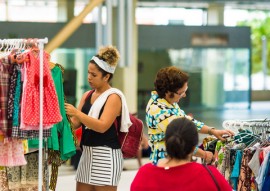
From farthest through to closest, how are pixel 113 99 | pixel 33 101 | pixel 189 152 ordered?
pixel 113 99
pixel 33 101
pixel 189 152

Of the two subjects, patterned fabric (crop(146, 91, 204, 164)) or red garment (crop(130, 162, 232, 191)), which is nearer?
red garment (crop(130, 162, 232, 191))

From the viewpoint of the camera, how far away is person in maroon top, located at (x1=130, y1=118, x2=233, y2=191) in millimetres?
3297

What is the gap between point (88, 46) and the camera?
14.2 metres

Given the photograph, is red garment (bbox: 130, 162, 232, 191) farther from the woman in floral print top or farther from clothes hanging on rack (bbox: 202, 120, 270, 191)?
clothes hanging on rack (bbox: 202, 120, 270, 191)

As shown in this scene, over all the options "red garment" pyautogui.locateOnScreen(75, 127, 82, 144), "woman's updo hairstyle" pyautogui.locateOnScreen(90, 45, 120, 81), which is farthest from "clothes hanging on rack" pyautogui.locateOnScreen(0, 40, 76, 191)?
"red garment" pyautogui.locateOnScreen(75, 127, 82, 144)

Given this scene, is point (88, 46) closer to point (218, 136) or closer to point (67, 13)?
point (67, 13)

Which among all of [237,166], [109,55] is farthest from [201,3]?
[109,55]

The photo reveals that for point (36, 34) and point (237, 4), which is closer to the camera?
point (36, 34)

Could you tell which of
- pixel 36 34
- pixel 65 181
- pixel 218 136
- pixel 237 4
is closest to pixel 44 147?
pixel 218 136

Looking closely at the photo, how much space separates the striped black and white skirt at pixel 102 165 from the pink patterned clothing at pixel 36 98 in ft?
1.66

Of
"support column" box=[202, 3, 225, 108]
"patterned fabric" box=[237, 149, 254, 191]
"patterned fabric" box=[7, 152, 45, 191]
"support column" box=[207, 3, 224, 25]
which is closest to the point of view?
"patterned fabric" box=[7, 152, 45, 191]

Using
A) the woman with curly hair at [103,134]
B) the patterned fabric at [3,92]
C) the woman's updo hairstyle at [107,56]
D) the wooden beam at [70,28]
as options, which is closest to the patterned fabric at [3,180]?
Answer: the patterned fabric at [3,92]

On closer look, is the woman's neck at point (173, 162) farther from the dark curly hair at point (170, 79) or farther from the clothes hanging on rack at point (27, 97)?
the clothes hanging on rack at point (27, 97)

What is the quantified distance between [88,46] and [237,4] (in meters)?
6.53
